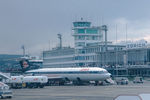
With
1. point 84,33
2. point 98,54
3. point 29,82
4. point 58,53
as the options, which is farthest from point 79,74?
point 58,53

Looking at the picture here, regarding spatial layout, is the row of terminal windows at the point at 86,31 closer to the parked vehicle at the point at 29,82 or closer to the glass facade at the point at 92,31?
the glass facade at the point at 92,31

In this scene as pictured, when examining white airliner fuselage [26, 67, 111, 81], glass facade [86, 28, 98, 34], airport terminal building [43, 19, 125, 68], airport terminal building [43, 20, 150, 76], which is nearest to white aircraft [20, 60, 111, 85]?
white airliner fuselage [26, 67, 111, 81]

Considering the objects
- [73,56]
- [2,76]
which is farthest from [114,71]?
[2,76]

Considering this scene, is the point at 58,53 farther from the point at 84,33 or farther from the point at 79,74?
the point at 79,74

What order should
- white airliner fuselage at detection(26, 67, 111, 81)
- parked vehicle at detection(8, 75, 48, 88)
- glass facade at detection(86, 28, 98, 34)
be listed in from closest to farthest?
parked vehicle at detection(8, 75, 48, 88) < white airliner fuselage at detection(26, 67, 111, 81) < glass facade at detection(86, 28, 98, 34)

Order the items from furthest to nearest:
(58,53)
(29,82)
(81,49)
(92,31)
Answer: (58,53) → (92,31) → (81,49) → (29,82)

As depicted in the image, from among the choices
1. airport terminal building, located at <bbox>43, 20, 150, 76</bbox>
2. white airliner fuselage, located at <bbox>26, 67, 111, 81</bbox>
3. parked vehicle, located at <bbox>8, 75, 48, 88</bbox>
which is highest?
airport terminal building, located at <bbox>43, 20, 150, 76</bbox>

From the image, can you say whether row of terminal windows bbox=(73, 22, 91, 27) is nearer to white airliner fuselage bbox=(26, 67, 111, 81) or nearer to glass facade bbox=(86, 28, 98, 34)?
glass facade bbox=(86, 28, 98, 34)

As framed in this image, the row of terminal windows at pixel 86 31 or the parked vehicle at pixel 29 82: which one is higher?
the row of terminal windows at pixel 86 31

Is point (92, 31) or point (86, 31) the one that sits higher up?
point (92, 31)

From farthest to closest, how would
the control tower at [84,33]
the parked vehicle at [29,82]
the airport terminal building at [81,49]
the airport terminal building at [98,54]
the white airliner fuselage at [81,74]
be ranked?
1. the control tower at [84,33]
2. the airport terminal building at [81,49]
3. the airport terminal building at [98,54]
4. the white airliner fuselage at [81,74]
5. the parked vehicle at [29,82]

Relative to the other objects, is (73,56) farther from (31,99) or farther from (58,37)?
(31,99)

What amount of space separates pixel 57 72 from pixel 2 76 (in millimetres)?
15008

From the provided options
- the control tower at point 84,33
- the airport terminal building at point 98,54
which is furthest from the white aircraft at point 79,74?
the control tower at point 84,33
